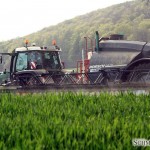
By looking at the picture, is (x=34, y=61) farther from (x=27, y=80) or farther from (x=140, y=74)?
(x=140, y=74)

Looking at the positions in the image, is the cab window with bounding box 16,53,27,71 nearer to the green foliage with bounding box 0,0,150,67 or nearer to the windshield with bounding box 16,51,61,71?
the windshield with bounding box 16,51,61,71

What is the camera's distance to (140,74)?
1205cm

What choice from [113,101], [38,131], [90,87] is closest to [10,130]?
[38,131]

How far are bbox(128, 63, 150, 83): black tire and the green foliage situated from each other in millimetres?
76206

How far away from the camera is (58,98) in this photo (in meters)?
7.99

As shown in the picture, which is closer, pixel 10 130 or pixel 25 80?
pixel 10 130

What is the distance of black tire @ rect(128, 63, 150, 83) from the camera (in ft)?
38.4

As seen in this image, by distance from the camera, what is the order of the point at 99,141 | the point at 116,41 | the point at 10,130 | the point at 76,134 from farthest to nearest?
the point at 116,41, the point at 10,130, the point at 76,134, the point at 99,141

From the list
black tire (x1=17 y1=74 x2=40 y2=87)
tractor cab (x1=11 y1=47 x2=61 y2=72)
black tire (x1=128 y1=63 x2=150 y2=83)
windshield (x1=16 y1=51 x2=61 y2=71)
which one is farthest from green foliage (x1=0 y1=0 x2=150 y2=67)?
black tire (x1=128 y1=63 x2=150 y2=83)

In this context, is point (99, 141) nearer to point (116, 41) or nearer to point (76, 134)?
point (76, 134)

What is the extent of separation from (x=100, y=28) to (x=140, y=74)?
337 ft

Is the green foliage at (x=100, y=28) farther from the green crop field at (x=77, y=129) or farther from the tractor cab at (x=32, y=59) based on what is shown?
the green crop field at (x=77, y=129)

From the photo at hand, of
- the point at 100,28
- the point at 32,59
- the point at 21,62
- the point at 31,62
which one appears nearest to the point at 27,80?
the point at 31,62

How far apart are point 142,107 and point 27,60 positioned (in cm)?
975
